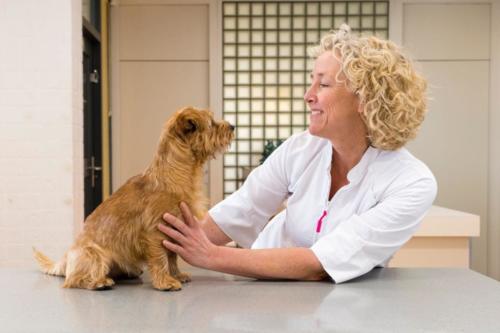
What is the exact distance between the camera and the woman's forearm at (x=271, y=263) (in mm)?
1289

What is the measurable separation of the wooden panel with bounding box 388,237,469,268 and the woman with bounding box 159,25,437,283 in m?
1.59

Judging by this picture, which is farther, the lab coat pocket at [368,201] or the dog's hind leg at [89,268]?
the lab coat pocket at [368,201]

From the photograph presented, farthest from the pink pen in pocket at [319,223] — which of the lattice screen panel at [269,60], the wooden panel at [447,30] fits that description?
the wooden panel at [447,30]

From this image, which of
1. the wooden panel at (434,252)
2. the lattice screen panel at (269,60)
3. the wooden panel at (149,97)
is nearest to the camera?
the wooden panel at (434,252)

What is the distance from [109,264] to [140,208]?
136 millimetres

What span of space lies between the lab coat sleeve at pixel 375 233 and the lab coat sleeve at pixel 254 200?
357 mm

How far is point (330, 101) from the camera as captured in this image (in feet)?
4.81

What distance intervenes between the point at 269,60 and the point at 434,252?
3.02 meters

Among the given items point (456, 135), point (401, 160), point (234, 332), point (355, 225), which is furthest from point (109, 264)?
point (456, 135)

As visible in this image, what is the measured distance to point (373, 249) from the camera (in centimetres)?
131

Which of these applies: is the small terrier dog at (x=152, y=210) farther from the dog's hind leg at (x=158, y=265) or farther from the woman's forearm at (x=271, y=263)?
the woman's forearm at (x=271, y=263)

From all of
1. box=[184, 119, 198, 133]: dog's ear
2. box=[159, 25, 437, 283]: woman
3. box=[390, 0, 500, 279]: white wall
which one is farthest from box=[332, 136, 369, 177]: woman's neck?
box=[390, 0, 500, 279]: white wall

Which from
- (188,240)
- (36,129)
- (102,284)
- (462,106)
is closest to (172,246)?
(188,240)

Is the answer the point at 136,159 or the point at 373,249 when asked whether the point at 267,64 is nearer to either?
the point at 136,159
